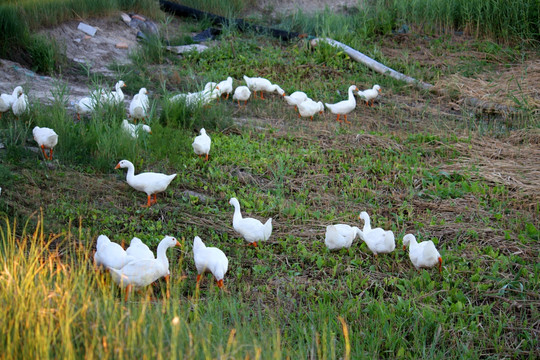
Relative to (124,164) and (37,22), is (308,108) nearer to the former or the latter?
(124,164)

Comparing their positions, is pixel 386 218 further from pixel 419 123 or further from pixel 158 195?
pixel 419 123

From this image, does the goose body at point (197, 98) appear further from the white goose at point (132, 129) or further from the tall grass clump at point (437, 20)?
the tall grass clump at point (437, 20)

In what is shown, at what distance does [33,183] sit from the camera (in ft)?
19.5

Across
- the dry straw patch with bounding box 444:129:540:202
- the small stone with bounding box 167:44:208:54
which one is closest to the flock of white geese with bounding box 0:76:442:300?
the dry straw patch with bounding box 444:129:540:202

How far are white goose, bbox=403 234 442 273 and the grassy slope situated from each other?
4.8 inches

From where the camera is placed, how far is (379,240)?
5.20m

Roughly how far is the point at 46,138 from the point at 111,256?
2.42m

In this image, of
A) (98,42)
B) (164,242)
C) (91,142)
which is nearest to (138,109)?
(91,142)

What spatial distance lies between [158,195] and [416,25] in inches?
362

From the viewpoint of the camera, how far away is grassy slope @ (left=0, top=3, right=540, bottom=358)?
308cm

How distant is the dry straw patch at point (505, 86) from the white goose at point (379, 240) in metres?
4.57

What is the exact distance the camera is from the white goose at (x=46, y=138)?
251 inches

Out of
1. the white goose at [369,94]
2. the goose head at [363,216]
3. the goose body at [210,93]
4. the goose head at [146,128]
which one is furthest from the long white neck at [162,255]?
the white goose at [369,94]

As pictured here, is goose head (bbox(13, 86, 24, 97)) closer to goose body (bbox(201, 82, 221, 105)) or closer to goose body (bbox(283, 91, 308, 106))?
goose body (bbox(201, 82, 221, 105))
